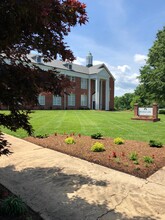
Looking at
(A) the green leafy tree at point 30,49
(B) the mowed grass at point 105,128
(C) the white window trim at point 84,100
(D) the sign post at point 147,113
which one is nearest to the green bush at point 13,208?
(A) the green leafy tree at point 30,49

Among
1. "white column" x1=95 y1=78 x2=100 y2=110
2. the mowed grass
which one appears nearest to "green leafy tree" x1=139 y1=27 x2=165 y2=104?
"white column" x1=95 y1=78 x2=100 y2=110

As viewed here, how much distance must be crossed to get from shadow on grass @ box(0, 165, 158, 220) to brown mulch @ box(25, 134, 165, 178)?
41.4 inches

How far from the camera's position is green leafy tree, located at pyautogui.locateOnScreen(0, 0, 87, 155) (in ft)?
8.70

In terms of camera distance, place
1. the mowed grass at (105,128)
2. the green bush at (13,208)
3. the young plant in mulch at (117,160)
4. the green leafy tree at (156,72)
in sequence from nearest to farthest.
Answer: the green bush at (13,208), the young plant in mulch at (117,160), the mowed grass at (105,128), the green leafy tree at (156,72)

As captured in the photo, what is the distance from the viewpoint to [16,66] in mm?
3037

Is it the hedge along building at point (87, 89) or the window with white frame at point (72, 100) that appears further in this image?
the window with white frame at point (72, 100)

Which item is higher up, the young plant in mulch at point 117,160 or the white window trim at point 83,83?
the white window trim at point 83,83

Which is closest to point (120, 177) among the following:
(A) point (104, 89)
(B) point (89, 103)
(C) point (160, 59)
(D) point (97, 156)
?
(D) point (97, 156)

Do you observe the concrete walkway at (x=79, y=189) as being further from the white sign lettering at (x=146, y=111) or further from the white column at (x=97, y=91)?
the white column at (x=97, y=91)

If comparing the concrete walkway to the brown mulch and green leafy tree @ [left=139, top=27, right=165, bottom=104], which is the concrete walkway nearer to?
the brown mulch

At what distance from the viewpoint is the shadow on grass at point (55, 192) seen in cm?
367

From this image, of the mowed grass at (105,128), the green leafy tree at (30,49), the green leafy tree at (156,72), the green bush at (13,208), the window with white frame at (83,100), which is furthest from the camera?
the window with white frame at (83,100)

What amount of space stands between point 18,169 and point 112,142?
396 centimetres

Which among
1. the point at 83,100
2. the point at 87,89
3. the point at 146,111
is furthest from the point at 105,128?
the point at 87,89
